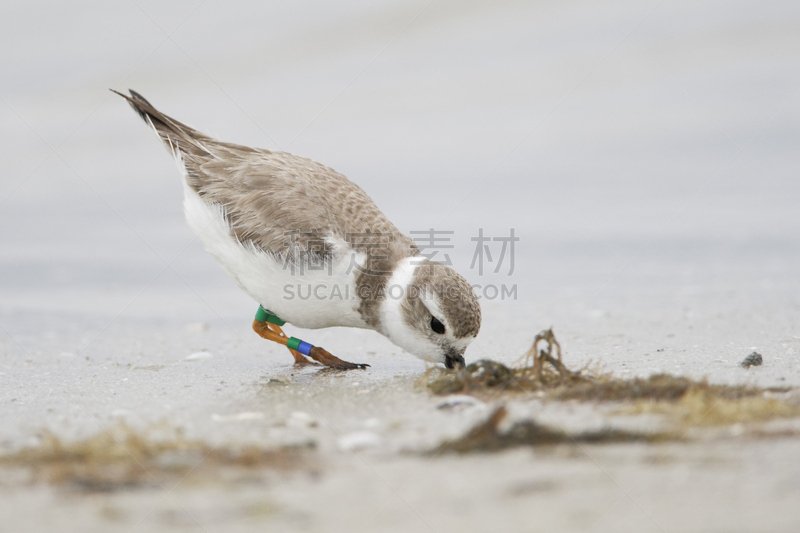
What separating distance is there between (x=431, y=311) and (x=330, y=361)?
38.6 inches

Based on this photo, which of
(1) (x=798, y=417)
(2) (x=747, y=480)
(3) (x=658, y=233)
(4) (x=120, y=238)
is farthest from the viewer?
(4) (x=120, y=238)

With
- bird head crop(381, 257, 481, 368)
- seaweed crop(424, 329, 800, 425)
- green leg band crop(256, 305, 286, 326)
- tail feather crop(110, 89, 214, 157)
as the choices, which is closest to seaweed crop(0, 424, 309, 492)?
seaweed crop(424, 329, 800, 425)

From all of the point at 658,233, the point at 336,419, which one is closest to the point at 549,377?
the point at 336,419

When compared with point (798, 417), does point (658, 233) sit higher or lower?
higher


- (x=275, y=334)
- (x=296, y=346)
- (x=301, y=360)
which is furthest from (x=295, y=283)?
(x=275, y=334)

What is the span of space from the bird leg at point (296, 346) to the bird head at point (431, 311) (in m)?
0.47

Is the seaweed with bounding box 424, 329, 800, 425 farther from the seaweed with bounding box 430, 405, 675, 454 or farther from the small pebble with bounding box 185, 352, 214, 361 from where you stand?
the small pebble with bounding box 185, 352, 214, 361

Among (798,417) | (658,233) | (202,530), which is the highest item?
(658,233)

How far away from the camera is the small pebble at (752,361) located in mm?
5034

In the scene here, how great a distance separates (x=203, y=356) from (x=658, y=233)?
20.9 ft

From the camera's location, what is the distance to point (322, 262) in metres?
5.57

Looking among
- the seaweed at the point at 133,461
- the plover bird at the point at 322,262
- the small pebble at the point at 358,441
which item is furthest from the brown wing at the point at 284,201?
the seaweed at the point at 133,461

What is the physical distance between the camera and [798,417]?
3.51 meters

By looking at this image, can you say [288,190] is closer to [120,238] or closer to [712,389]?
[712,389]
